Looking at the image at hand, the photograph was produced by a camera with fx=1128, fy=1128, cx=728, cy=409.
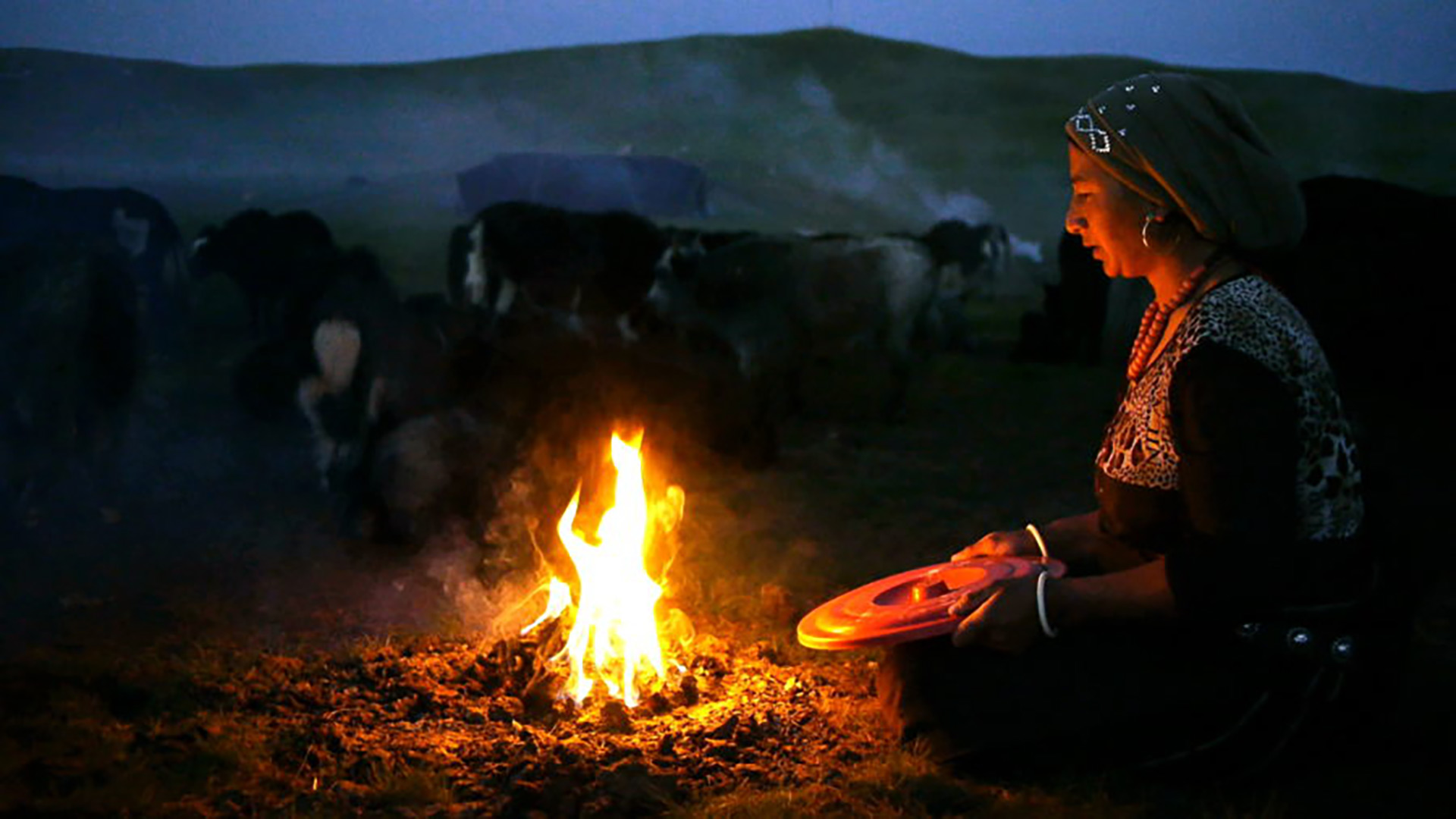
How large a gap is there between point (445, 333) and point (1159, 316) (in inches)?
218

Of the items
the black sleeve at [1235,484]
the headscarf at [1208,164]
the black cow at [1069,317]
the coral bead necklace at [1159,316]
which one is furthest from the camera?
the black cow at [1069,317]

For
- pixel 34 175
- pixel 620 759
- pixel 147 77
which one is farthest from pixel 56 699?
pixel 147 77

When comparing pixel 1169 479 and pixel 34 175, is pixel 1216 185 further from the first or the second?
pixel 34 175

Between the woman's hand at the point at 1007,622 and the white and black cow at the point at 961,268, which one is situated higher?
the white and black cow at the point at 961,268

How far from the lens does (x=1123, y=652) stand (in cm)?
273

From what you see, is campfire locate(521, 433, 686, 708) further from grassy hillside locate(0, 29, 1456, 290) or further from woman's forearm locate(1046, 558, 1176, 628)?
grassy hillside locate(0, 29, 1456, 290)

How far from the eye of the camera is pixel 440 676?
3543mm

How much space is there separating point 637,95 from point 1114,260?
816 centimetres

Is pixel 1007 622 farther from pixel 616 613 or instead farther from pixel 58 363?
pixel 58 363

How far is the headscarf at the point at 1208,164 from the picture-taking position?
2531 mm

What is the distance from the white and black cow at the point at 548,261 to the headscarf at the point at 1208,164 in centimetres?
712

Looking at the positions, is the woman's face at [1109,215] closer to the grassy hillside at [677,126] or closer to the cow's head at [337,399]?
the cow's head at [337,399]

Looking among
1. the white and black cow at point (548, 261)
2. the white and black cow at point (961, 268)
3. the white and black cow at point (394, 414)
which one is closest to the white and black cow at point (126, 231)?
the white and black cow at point (394, 414)

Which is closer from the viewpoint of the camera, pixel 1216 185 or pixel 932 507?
pixel 1216 185
